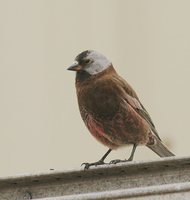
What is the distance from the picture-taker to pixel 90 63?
133 inches

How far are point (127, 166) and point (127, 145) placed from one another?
5.39 feet

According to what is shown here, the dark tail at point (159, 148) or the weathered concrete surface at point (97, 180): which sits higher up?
the weathered concrete surface at point (97, 180)

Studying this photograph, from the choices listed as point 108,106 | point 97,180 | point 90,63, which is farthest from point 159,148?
point 97,180

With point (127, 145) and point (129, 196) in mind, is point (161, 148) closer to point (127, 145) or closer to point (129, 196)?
point (127, 145)

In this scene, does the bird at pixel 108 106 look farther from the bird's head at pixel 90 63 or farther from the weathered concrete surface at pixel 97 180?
the weathered concrete surface at pixel 97 180

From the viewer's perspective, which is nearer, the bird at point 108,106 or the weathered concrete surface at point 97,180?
the weathered concrete surface at point 97,180

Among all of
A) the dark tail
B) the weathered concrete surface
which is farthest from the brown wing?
the weathered concrete surface

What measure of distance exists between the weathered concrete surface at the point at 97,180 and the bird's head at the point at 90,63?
1599mm

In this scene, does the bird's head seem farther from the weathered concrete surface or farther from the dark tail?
the weathered concrete surface

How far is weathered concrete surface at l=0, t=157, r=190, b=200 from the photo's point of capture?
166cm

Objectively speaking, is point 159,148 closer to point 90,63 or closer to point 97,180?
point 90,63

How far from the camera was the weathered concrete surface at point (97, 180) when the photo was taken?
1663 millimetres

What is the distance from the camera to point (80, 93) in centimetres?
326

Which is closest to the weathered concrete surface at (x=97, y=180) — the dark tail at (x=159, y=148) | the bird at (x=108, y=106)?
the bird at (x=108, y=106)
